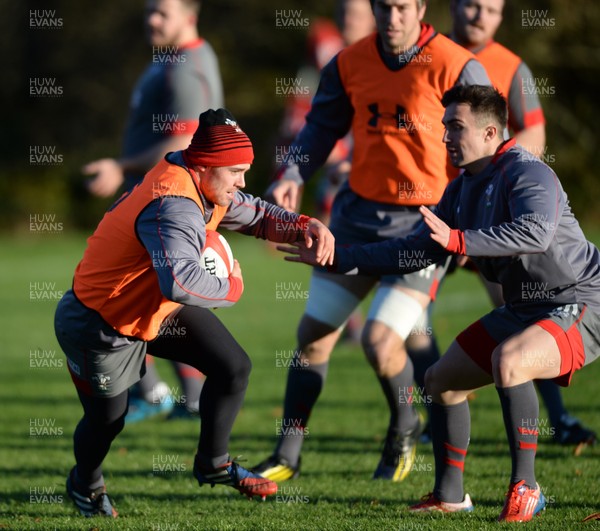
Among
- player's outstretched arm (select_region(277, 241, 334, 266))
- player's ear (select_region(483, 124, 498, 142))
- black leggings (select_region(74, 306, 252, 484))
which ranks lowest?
black leggings (select_region(74, 306, 252, 484))

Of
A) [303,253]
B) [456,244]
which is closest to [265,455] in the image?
[303,253]

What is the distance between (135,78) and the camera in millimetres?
29719

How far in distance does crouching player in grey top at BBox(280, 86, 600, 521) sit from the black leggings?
0.58m

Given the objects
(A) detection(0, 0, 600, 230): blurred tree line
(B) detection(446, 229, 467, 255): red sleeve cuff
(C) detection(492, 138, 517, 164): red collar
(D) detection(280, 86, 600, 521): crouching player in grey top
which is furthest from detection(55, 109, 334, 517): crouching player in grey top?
(A) detection(0, 0, 600, 230): blurred tree line

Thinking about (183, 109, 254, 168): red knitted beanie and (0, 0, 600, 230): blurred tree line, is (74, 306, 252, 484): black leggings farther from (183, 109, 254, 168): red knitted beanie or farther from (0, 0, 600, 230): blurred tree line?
(0, 0, 600, 230): blurred tree line

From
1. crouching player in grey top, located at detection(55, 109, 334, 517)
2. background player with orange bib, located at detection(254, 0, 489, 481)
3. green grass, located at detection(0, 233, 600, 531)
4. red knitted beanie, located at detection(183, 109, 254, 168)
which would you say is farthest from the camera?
background player with orange bib, located at detection(254, 0, 489, 481)

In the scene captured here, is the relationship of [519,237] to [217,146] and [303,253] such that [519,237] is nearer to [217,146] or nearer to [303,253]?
[303,253]

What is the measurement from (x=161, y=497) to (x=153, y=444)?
140cm

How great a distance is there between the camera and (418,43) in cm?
548

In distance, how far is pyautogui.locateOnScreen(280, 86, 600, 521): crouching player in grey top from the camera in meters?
4.34

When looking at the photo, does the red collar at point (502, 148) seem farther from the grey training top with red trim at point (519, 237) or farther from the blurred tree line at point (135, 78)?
the blurred tree line at point (135, 78)

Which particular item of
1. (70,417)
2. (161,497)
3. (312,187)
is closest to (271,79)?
(312,187)

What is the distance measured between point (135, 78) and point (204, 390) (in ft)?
85.2

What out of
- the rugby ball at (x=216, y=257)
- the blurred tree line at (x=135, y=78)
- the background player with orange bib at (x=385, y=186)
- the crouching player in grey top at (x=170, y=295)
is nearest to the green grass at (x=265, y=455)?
the crouching player in grey top at (x=170, y=295)
